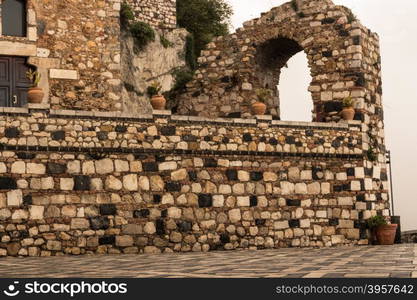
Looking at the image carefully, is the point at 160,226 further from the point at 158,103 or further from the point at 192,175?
the point at 158,103

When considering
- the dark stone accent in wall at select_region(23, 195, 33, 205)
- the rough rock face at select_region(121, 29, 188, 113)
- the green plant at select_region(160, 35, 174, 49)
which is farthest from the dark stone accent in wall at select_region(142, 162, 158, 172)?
the green plant at select_region(160, 35, 174, 49)

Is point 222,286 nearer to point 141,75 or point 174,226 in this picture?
point 174,226

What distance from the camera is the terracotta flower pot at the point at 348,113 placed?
17.8 meters

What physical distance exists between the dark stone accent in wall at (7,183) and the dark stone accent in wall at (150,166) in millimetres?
2942

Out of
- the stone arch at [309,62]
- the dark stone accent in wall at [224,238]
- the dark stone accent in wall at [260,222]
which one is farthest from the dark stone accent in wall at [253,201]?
the stone arch at [309,62]

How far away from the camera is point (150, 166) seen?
51.0 ft

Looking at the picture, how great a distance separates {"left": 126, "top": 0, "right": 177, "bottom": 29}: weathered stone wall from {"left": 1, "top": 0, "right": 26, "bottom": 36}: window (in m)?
7.67

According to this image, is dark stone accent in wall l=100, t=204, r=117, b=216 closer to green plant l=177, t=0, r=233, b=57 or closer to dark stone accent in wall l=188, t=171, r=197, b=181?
dark stone accent in wall l=188, t=171, r=197, b=181

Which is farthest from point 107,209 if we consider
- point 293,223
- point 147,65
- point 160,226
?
point 147,65

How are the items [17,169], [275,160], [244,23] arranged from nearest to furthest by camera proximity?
[17,169], [275,160], [244,23]

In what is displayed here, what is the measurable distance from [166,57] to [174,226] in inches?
471

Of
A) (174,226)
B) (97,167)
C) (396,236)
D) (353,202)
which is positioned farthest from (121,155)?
(396,236)

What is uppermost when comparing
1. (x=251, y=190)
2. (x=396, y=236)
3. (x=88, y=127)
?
(x=88, y=127)

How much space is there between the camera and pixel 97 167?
1509 cm
